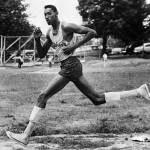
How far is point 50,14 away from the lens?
6.85 meters

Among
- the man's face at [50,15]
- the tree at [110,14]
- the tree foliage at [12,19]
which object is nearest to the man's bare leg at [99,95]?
the man's face at [50,15]

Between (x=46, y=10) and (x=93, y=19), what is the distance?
5638cm

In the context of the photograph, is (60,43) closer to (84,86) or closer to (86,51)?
(84,86)

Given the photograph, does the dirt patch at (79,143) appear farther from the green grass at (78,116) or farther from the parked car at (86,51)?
the parked car at (86,51)

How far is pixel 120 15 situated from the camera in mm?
62000

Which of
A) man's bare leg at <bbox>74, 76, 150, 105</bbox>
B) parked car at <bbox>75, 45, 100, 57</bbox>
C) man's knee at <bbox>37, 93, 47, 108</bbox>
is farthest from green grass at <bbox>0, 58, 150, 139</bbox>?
parked car at <bbox>75, 45, 100, 57</bbox>

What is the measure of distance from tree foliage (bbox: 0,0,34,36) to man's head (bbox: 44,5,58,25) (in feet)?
166

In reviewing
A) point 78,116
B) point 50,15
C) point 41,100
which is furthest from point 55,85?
point 78,116

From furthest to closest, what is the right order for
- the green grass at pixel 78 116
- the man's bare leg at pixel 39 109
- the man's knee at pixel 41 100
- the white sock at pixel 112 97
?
the green grass at pixel 78 116 < the white sock at pixel 112 97 < the man's knee at pixel 41 100 < the man's bare leg at pixel 39 109

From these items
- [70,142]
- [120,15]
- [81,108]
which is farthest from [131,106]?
[120,15]

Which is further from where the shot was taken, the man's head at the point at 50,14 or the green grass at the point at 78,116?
the green grass at the point at 78,116

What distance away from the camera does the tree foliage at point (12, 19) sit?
57.6m

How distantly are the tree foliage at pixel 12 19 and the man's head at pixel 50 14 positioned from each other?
50599 mm

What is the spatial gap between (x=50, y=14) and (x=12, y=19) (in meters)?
51.6
